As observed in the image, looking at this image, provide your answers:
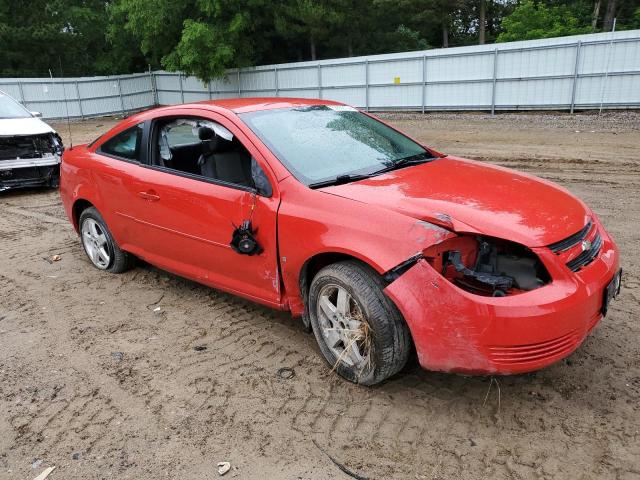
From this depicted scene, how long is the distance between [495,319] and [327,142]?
1913 mm

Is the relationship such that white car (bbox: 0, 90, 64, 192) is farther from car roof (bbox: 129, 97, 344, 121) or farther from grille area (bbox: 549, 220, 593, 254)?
grille area (bbox: 549, 220, 593, 254)

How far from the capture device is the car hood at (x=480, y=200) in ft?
9.65

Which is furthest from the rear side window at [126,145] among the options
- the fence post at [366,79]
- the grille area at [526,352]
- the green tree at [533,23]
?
the green tree at [533,23]

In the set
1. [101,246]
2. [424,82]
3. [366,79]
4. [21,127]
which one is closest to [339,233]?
[101,246]

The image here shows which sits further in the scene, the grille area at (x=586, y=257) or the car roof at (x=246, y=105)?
the car roof at (x=246, y=105)

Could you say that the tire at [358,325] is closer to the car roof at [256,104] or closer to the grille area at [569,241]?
the grille area at [569,241]

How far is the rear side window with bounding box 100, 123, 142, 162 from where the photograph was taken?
479cm

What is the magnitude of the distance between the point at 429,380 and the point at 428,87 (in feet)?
60.2

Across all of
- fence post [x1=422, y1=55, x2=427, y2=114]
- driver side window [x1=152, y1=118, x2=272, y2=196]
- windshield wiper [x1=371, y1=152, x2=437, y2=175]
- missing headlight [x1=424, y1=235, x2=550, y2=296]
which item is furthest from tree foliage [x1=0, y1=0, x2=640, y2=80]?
missing headlight [x1=424, y1=235, x2=550, y2=296]

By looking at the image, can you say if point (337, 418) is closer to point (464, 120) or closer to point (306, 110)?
point (306, 110)

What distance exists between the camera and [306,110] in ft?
14.5

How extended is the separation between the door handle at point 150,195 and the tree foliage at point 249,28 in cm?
2202

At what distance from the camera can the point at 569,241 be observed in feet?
9.90

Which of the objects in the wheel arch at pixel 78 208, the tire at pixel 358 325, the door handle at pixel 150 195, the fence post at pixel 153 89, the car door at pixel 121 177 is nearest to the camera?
the tire at pixel 358 325
